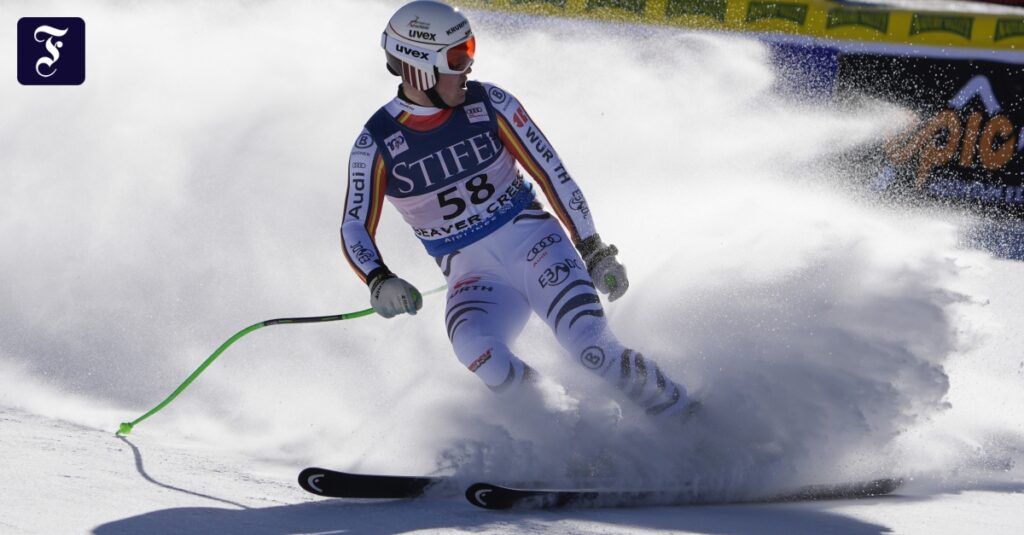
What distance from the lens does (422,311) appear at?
655cm

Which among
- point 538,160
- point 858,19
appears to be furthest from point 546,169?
point 858,19

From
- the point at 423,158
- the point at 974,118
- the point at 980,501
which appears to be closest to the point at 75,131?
the point at 423,158

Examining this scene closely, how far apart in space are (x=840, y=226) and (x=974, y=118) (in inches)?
233

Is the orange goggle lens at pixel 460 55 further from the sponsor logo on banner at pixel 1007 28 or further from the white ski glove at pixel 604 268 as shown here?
the sponsor logo on banner at pixel 1007 28

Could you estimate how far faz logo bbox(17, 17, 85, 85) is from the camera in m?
9.63

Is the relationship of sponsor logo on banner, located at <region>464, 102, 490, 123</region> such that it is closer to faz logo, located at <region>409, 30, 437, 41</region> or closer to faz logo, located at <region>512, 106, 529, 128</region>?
faz logo, located at <region>512, 106, 529, 128</region>

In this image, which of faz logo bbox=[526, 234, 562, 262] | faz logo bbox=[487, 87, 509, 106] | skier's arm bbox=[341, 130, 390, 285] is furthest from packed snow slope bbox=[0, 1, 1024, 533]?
faz logo bbox=[487, 87, 509, 106]

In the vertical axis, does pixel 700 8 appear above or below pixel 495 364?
above

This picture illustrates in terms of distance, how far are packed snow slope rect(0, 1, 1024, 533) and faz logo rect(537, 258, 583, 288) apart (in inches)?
13.7

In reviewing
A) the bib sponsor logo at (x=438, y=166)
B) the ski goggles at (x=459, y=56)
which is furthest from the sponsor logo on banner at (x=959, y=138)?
the ski goggles at (x=459, y=56)

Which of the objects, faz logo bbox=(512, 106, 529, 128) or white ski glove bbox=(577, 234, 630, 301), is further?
faz logo bbox=(512, 106, 529, 128)

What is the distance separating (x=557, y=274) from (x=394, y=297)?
707 mm

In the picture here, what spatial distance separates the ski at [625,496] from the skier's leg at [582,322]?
0.41 meters

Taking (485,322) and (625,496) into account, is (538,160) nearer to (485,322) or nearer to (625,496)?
(485,322)
